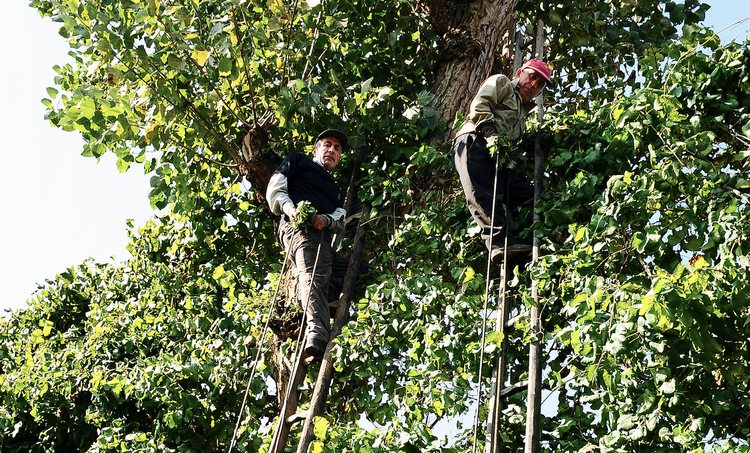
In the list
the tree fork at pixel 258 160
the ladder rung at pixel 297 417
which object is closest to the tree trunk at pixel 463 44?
the tree fork at pixel 258 160

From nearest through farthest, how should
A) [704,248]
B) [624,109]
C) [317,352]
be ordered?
[704,248] → [624,109] → [317,352]

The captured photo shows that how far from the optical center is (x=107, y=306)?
7348 mm

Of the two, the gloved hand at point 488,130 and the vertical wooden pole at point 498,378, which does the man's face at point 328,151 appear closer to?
the gloved hand at point 488,130

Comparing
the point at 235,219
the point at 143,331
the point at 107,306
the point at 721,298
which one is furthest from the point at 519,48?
the point at 107,306

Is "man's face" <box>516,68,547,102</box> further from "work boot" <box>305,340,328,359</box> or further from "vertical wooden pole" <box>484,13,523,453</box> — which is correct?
"work boot" <box>305,340,328,359</box>

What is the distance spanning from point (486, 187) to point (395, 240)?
2.52 ft

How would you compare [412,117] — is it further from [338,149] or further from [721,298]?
[721,298]

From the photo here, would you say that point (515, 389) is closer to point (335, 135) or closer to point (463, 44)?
point (335, 135)

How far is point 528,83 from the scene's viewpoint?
16.8 ft

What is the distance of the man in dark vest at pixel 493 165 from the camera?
14.8 ft

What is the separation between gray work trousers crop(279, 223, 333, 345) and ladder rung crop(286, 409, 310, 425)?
40cm

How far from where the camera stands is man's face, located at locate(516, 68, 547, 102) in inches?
201

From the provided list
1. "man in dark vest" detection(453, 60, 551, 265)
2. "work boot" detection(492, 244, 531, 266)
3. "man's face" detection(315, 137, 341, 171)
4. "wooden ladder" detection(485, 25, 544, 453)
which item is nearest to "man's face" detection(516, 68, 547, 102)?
"man in dark vest" detection(453, 60, 551, 265)

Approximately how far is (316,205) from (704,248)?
240cm
